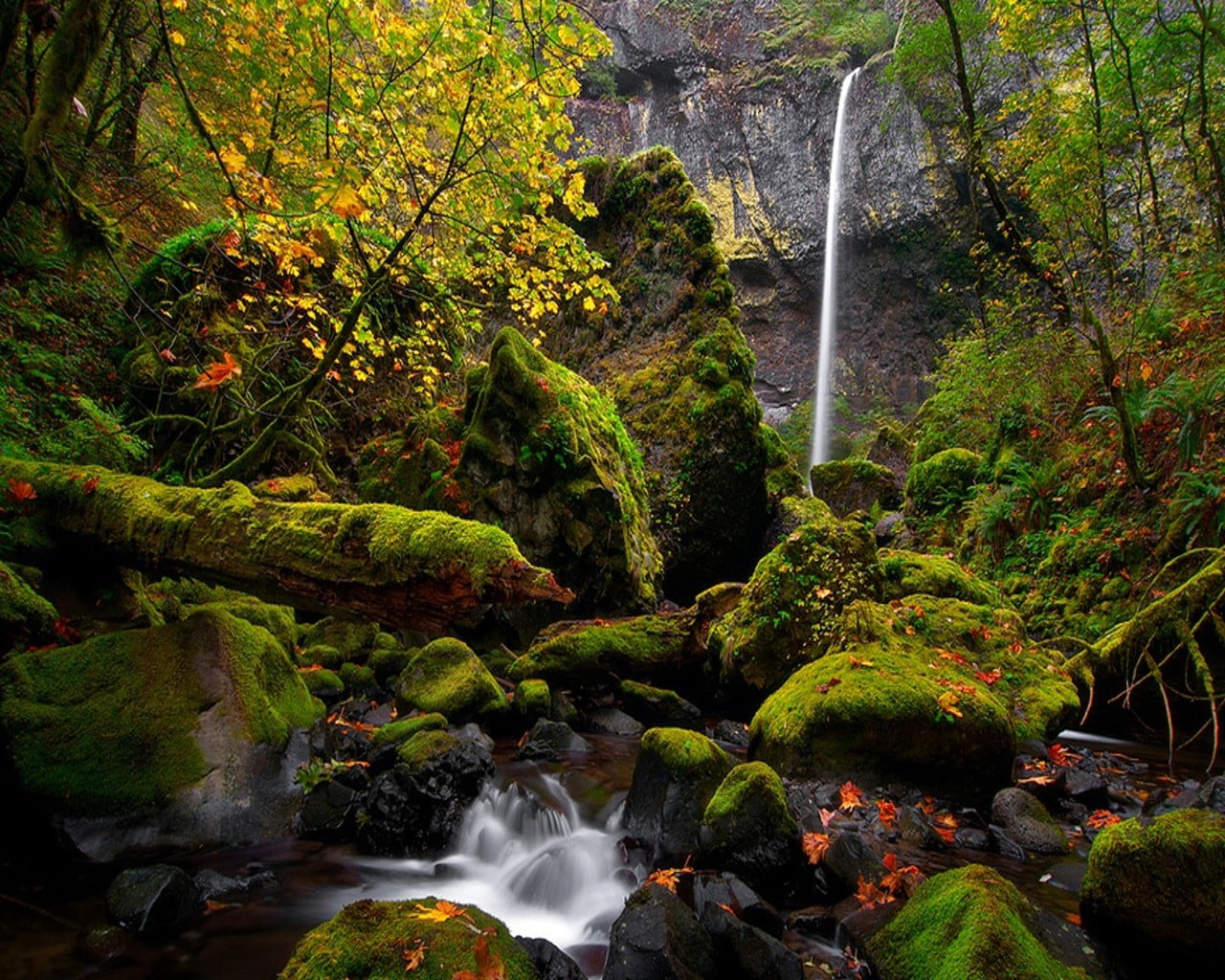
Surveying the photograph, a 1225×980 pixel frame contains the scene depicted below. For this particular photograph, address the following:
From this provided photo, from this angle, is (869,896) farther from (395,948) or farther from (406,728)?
(406,728)

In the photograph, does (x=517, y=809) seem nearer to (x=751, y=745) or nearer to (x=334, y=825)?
(x=334, y=825)

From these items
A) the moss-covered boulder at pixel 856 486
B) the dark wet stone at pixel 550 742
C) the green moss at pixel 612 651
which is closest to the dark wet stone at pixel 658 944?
the dark wet stone at pixel 550 742

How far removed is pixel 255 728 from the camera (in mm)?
3883

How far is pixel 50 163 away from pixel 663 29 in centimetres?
3927

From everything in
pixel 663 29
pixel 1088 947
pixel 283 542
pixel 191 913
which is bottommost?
pixel 191 913

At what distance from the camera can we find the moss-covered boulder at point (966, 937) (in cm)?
210

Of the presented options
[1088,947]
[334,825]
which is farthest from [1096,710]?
[334,825]

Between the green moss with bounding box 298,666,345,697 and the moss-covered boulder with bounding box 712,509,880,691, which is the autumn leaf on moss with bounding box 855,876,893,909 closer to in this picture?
the moss-covered boulder with bounding box 712,509,880,691

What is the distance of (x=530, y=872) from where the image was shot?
388cm

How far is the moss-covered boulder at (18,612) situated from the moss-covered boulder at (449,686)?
8.94ft

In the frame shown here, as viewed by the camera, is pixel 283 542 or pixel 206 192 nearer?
pixel 283 542

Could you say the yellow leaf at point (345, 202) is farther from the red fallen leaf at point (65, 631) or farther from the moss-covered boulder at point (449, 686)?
the moss-covered boulder at point (449, 686)

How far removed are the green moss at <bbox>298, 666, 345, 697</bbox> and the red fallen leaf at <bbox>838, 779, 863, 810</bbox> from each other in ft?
15.3

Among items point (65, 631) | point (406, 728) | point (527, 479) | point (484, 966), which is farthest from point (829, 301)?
point (484, 966)
